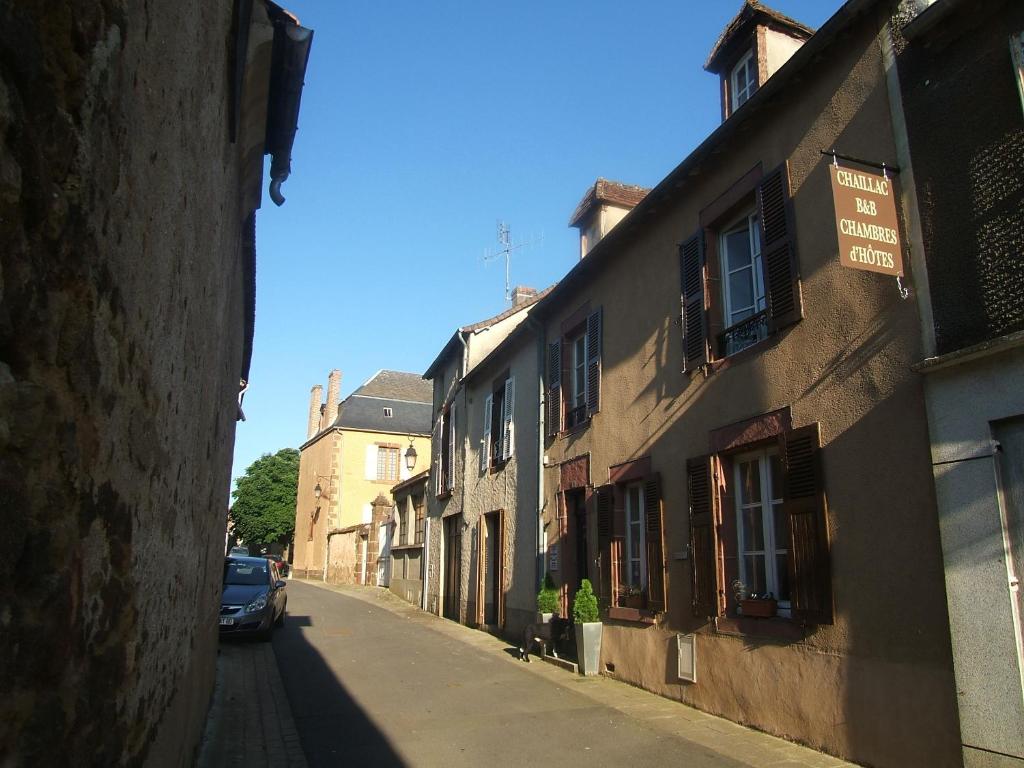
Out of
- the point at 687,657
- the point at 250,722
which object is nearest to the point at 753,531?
the point at 687,657

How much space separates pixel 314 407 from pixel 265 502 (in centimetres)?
667

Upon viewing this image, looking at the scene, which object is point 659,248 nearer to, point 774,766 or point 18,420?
point 774,766

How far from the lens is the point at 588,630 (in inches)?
413

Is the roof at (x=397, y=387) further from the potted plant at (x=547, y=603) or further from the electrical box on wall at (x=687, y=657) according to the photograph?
the electrical box on wall at (x=687, y=657)

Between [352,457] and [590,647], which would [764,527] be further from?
[352,457]

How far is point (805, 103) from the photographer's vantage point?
759cm

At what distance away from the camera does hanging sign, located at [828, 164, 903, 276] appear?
19.7 feet

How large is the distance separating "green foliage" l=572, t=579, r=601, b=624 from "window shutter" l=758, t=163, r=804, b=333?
182 inches

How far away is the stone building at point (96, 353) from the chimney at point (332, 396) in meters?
41.4

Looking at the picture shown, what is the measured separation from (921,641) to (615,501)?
5.16 meters

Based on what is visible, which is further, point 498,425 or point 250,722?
point 498,425

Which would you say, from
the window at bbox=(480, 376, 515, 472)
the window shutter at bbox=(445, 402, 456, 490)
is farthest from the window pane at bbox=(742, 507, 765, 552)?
the window shutter at bbox=(445, 402, 456, 490)

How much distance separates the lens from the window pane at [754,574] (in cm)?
766

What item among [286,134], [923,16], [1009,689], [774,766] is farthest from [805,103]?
[774,766]
